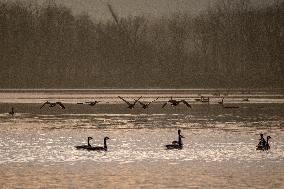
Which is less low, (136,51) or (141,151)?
(136,51)

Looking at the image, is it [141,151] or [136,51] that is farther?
[136,51]

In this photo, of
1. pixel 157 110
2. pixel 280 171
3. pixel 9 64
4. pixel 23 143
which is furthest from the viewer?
pixel 9 64

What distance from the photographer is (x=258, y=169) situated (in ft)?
83.5

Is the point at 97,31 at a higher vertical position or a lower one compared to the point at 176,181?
higher

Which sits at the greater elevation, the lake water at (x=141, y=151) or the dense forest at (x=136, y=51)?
the dense forest at (x=136, y=51)

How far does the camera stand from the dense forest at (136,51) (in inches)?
Answer: 4358

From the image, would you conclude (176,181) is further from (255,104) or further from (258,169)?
(255,104)

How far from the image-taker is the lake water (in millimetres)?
23219

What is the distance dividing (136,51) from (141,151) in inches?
3605

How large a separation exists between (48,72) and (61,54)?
3815mm

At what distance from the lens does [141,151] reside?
30.8 meters

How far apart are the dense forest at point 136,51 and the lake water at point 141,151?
55157 millimetres

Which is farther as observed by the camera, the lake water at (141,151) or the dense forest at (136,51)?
the dense forest at (136,51)

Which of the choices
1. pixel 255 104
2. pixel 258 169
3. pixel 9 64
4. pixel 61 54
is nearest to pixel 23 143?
pixel 258 169
